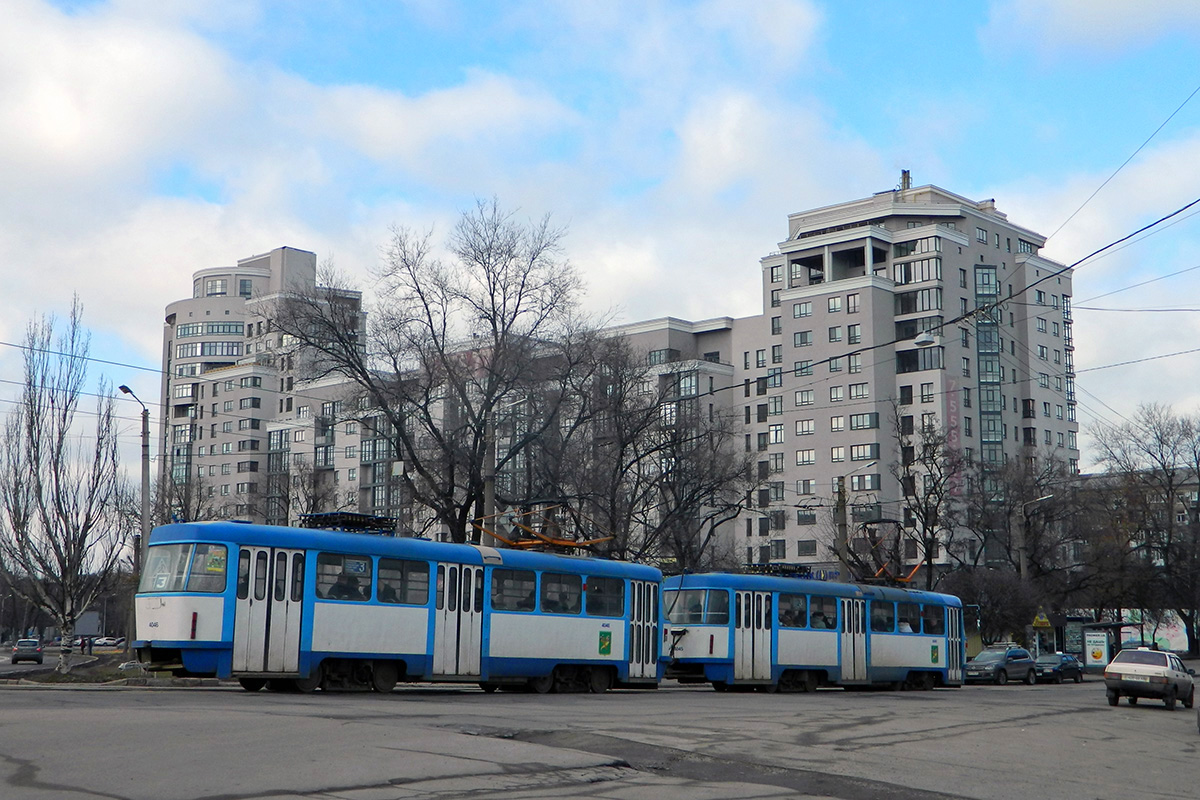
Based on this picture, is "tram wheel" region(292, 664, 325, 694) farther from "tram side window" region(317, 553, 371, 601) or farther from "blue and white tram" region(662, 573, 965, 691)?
"blue and white tram" region(662, 573, 965, 691)

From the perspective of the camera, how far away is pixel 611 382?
143 ft

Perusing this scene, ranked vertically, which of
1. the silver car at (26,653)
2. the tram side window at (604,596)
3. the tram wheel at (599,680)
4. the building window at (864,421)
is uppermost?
the building window at (864,421)

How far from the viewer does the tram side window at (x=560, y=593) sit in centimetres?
2381

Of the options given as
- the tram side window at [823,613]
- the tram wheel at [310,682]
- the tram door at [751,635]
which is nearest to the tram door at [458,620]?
the tram wheel at [310,682]

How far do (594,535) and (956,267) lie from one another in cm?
5641

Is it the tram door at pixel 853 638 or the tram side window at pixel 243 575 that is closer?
the tram side window at pixel 243 575

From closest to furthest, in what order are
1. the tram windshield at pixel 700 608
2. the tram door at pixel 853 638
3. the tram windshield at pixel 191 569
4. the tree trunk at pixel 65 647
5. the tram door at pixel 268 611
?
1. the tram windshield at pixel 191 569
2. the tram door at pixel 268 611
3. the tram windshield at pixel 700 608
4. the tree trunk at pixel 65 647
5. the tram door at pixel 853 638

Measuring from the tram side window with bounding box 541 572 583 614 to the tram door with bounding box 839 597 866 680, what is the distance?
9.73 meters

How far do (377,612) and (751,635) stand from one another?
1068 cm

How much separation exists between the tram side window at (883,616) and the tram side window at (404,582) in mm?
15278

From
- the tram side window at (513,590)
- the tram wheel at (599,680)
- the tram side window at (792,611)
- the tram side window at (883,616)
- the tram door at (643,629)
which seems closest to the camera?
the tram side window at (513,590)

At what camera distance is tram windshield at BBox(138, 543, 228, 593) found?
61.8 ft

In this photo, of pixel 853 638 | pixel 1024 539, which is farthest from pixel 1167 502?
pixel 853 638

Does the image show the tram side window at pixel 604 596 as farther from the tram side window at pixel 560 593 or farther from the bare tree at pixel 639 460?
the bare tree at pixel 639 460
